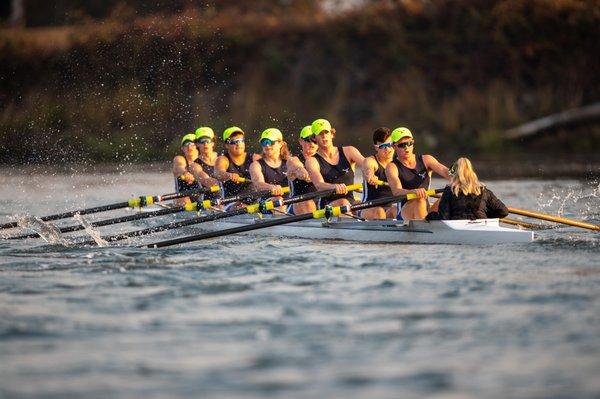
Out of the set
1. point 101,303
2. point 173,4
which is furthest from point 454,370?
point 173,4

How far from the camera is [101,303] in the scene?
8.99 m

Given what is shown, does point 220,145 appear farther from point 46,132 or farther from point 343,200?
point 343,200

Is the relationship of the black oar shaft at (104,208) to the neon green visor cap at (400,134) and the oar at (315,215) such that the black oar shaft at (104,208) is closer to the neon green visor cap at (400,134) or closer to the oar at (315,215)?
the oar at (315,215)

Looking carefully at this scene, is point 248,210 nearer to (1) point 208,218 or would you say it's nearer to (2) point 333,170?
(1) point 208,218

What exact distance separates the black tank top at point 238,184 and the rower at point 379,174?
8.38 feet

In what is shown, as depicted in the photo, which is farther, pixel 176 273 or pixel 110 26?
pixel 110 26

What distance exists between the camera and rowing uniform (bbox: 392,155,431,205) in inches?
520

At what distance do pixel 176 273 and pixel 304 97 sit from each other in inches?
900

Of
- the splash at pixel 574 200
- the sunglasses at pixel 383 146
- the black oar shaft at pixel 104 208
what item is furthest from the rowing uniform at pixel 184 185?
the splash at pixel 574 200

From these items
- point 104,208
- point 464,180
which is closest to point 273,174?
point 104,208

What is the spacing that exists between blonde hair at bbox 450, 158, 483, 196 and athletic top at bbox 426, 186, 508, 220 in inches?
3.1

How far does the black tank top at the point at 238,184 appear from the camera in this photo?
51.8 feet

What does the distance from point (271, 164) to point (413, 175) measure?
2686 millimetres

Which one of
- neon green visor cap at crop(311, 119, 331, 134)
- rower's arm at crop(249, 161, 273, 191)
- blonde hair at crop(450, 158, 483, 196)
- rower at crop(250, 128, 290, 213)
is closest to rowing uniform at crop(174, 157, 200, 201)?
rower at crop(250, 128, 290, 213)
